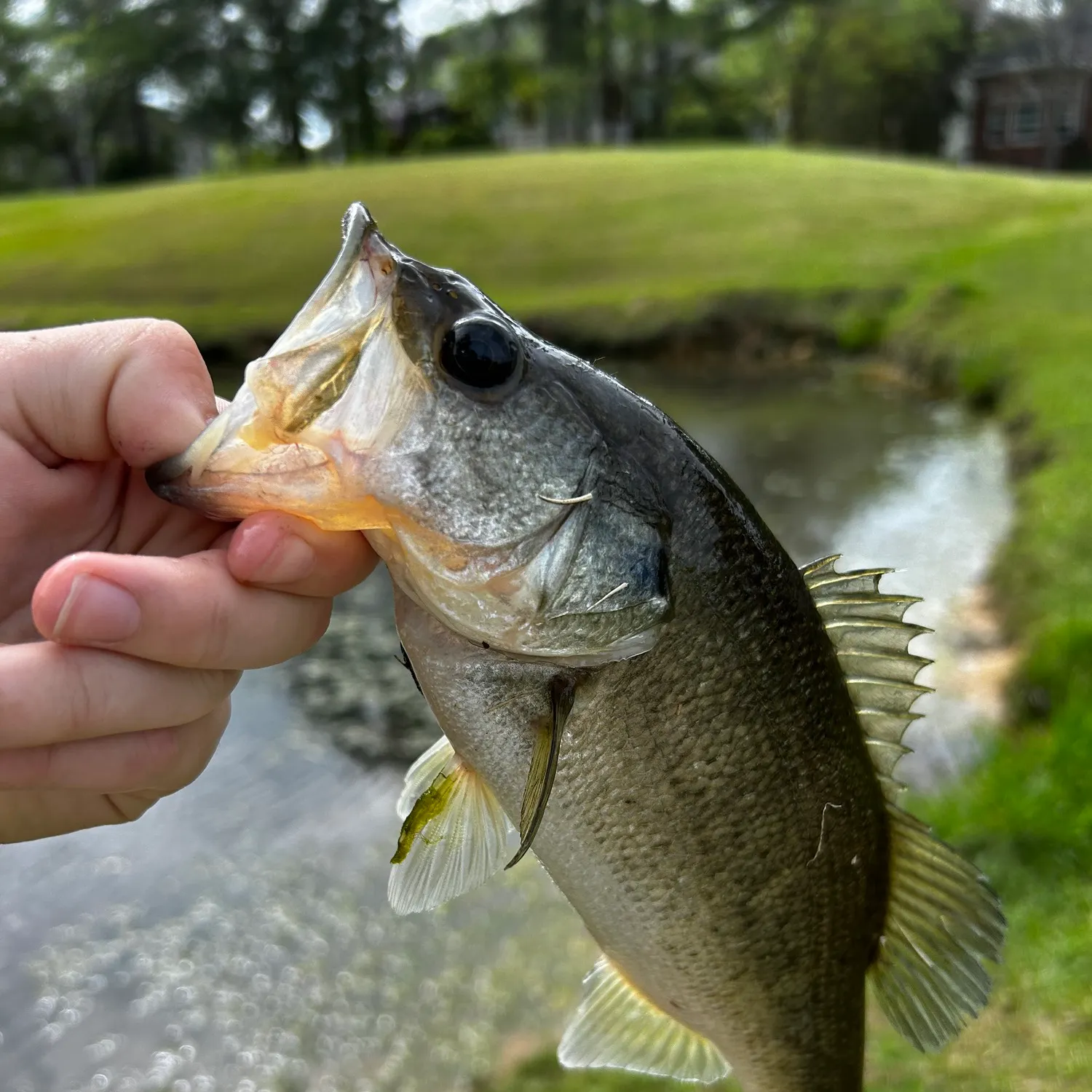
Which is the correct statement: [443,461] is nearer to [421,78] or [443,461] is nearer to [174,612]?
[174,612]

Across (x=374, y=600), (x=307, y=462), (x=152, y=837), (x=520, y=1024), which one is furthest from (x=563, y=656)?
(x=374, y=600)

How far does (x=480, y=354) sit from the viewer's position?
3.89 feet

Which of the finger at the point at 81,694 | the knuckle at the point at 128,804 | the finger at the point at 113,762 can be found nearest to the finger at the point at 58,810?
the knuckle at the point at 128,804

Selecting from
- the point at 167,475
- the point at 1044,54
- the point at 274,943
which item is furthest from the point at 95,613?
the point at 1044,54

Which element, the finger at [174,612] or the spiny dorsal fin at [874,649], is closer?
the finger at [174,612]

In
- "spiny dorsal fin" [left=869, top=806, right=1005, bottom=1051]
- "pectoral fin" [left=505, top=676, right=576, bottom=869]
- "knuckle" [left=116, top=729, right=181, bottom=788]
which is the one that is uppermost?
"pectoral fin" [left=505, top=676, right=576, bottom=869]

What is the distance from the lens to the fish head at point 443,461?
3.70 feet

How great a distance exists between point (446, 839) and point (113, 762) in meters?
0.48

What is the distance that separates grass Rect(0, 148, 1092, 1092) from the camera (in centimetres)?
296

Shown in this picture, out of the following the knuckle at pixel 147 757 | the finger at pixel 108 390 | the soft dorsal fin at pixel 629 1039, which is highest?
the finger at pixel 108 390

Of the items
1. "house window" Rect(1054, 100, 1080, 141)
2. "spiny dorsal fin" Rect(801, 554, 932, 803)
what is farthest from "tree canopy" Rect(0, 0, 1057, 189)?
"spiny dorsal fin" Rect(801, 554, 932, 803)

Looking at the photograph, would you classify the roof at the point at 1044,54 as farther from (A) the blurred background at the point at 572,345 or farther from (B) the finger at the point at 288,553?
(B) the finger at the point at 288,553

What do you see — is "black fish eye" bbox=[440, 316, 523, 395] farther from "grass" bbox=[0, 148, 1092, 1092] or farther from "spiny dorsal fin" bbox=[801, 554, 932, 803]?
"grass" bbox=[0, 148, 1092, 1092]

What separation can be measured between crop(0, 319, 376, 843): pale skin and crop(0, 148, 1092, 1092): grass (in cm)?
199
